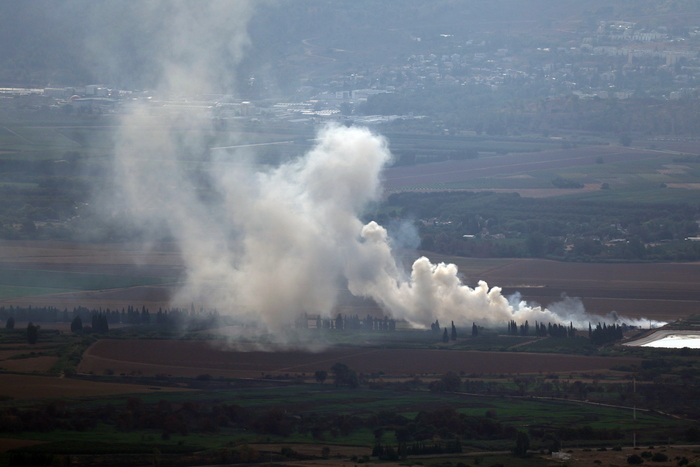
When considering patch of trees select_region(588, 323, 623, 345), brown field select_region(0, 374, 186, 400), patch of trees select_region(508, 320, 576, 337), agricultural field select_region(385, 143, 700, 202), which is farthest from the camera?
agricultural field select_region(385, 143, 700, 202)

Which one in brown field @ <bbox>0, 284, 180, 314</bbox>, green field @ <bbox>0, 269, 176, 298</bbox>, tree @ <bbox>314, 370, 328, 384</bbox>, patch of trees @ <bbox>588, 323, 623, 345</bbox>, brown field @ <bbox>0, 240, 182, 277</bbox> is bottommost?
tree @ <bbox>314, 370, 328, 384</bbox>

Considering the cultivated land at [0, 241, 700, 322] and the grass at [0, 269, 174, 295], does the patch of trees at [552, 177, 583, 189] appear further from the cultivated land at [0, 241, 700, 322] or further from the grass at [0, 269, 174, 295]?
the grass at [0, 269, 174, 295]

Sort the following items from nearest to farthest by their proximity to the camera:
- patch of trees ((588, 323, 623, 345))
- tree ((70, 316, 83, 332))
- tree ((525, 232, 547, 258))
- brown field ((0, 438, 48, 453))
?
1. brown field ((0, 438, 48, 453))
2. patch of trees ((588, 323, 623, 345))
3. tree ((70, 316, 83, 332))
4. tree ((525, 232, 547, 258))

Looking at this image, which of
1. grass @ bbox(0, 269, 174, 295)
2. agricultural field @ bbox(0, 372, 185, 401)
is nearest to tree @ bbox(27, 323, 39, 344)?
agricultural field @ bbox(0, 372, 185, 401)

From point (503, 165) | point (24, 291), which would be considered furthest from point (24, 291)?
point (503, 165)

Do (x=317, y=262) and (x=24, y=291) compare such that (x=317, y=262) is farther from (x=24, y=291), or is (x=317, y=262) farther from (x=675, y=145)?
(x=675, y=145)

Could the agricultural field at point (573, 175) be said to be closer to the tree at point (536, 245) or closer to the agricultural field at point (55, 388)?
the tree at point (536, 245)
